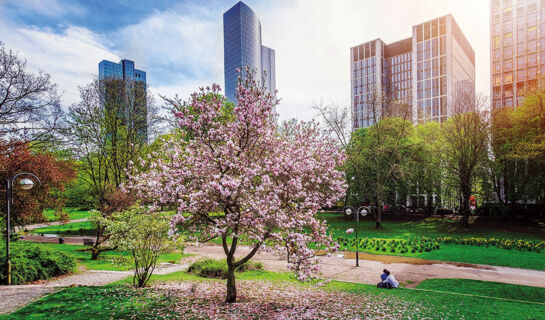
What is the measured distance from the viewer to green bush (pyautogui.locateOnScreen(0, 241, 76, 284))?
14.4 m

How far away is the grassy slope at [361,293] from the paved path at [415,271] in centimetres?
182

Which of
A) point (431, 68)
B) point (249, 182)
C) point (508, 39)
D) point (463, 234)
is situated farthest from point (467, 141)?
point (431, 68)

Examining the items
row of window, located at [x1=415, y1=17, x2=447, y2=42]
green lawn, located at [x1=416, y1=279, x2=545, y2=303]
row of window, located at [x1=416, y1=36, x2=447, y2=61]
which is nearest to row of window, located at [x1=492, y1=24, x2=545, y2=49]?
row of window, located at [x1=416, y1=36, x2=447, y2=61]

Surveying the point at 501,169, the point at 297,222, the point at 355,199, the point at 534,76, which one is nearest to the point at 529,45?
the point at 534,76

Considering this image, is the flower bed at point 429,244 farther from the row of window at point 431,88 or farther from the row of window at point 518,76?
the row of window at point 431,88

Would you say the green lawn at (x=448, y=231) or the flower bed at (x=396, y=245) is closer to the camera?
the flower bed at (x=396, y=245)

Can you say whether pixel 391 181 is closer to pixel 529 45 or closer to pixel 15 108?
pixel 15 108

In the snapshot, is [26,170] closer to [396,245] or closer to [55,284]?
[55,284]

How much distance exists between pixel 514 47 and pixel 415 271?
4120 inches

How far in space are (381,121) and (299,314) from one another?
32.8 meters

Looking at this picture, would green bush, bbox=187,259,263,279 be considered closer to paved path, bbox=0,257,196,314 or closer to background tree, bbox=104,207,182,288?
paved path, bbox=0,257,196,314

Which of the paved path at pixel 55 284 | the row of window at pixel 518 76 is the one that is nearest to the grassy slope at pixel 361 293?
the paved path at pixel 55 284

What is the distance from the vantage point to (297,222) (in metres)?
9.61

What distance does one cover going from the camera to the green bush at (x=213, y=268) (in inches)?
672
